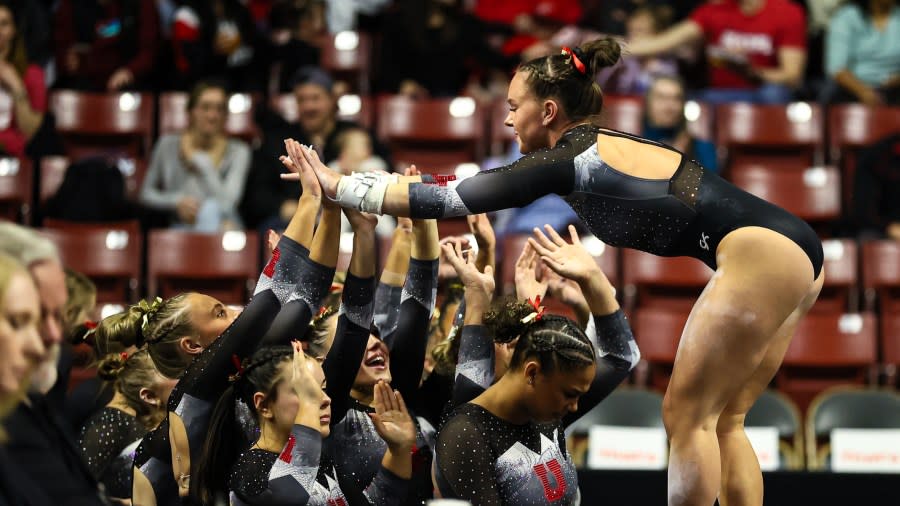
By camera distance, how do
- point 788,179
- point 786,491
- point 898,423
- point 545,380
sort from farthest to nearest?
point 788,179
point 898,423
point 786,491
point 545,380

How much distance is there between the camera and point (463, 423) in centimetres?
313

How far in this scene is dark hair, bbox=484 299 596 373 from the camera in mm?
3115

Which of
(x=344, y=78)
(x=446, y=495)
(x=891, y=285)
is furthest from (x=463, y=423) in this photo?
(x=344, y=78)

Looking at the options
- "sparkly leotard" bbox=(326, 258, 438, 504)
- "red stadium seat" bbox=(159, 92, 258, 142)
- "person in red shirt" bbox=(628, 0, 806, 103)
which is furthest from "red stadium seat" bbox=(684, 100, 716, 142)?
"sparkly leotard" bbox=(326, 258, 438, 504)

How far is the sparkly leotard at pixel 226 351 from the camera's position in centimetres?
315

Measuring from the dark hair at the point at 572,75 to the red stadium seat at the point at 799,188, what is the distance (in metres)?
3.50

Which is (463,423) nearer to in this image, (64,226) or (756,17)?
(64,226)

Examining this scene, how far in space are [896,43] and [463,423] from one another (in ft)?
17.9

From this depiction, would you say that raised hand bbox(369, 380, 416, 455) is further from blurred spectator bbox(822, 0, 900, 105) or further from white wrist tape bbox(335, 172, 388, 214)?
blurred spectator bbox(822, 0, 900, 105)

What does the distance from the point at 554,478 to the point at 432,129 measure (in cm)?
426

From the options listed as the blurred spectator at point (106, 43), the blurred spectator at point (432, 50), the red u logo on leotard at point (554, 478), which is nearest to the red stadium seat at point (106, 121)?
the blurred spectator at point (106, 43)

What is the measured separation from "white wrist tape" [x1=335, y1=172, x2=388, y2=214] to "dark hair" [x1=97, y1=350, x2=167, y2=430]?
94cm

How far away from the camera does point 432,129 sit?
7266mm

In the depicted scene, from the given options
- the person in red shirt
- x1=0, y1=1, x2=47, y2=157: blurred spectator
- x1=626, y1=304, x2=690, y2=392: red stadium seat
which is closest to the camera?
x1=626, y1=304, x2=690, y2=392: red stadium seat
